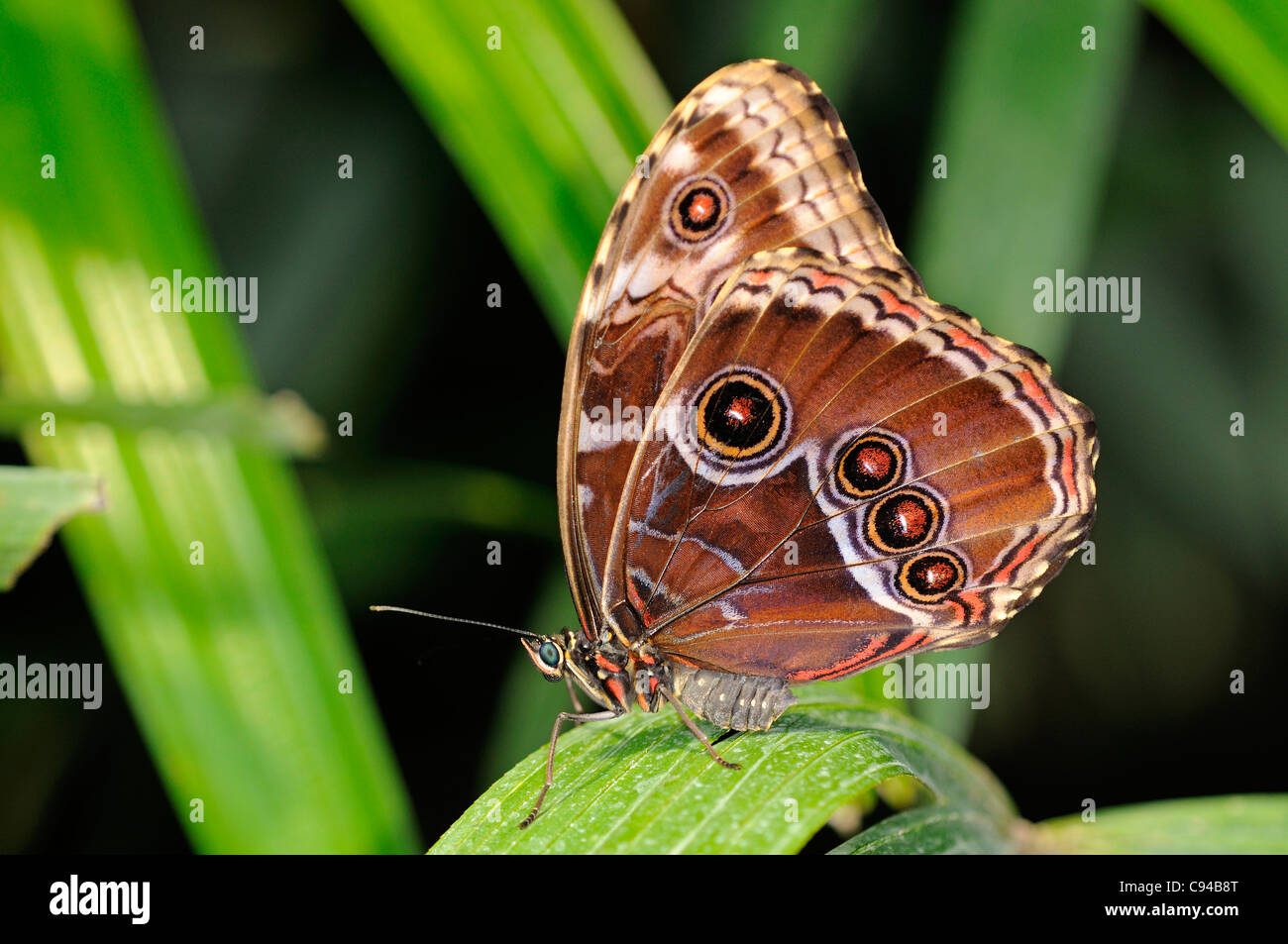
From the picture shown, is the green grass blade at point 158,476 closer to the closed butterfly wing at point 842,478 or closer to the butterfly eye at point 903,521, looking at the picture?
the closed butterfly wing at point 842,478

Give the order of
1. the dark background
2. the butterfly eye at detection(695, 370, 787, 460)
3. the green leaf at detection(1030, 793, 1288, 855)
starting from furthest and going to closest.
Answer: the dark background
the butterfly eye at detection(695, 370, 787, 460)
the green leaf at detection(1030, 793, 1288, 855)

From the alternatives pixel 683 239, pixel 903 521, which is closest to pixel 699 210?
pixel 683 239

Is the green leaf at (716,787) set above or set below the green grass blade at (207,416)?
below

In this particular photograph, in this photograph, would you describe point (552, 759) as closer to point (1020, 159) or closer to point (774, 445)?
point (774, 445)

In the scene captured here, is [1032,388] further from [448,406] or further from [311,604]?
[448,406]

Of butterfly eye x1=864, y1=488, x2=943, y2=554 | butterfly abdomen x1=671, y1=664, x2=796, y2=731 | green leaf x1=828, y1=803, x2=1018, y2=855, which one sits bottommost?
green leaf x1=828, y1=803, x2=1018, y2=855

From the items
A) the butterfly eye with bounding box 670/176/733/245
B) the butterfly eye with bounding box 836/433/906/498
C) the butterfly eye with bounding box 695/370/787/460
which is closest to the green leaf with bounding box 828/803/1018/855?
the butterfly eye with bounding box 836/433/906/498

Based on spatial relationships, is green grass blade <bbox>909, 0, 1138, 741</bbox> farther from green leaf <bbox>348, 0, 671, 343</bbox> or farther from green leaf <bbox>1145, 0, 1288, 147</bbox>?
green leaf <bbox>348, 0, 671, 343</bbox>

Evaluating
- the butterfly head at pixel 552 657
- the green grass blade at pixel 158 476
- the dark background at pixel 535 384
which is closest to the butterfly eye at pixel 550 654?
the butterfly head at pixel 552 657
